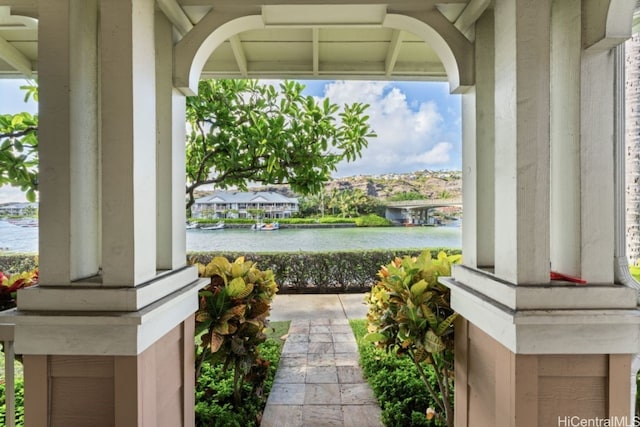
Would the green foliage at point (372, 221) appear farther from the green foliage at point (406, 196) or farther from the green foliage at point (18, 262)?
the green foliage at point (18, 262)

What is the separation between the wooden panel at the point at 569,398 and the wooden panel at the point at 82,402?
1.61 meters

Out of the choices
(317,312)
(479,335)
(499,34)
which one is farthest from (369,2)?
(317,312)

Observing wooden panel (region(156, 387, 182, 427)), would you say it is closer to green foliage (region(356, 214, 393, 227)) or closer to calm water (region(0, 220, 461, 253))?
calm water (region(0, 220, 461, 253))

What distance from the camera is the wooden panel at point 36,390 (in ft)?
3.95

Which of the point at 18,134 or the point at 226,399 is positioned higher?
the point at 18,134

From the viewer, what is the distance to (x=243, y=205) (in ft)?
17.0

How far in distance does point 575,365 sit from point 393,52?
2.06 metres

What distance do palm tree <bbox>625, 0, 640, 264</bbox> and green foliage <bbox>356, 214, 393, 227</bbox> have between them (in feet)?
13.8

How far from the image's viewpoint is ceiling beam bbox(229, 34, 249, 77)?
2.19m

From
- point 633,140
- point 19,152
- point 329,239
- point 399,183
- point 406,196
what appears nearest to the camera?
point 633,140

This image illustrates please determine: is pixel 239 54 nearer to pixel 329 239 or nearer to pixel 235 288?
pixel 235 288

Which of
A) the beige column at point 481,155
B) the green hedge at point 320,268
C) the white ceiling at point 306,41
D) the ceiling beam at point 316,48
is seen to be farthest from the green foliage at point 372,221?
A: the beige column at point 481,155

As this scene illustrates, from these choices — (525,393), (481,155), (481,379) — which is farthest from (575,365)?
(481,155)

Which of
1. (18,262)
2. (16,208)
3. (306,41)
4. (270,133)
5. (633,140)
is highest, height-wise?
(306,41)
